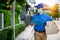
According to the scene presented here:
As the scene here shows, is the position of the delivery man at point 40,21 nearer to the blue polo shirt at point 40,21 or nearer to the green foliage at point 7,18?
the blue polo shirt at point 40,21

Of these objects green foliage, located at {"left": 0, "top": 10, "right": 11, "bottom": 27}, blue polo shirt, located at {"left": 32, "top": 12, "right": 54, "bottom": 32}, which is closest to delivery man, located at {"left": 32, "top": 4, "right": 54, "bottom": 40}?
blue polo shirt, located at {"left": 32, "top": 12, "right": 54, "bottom": 32}

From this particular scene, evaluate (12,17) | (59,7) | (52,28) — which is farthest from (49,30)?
(59,7)

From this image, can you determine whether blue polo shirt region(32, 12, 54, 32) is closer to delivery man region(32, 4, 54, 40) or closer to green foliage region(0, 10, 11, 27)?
delivery man region(32, 4, 54, 40)

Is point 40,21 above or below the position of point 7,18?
above

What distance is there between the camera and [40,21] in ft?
25.6

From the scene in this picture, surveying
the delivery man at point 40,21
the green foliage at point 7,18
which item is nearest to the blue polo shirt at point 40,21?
the delivery man at point 40,21

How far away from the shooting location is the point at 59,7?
46344mm

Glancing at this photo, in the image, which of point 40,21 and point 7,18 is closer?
point 40,21

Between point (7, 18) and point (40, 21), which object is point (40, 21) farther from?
point (7, 18)

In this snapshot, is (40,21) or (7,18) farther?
(7,18)

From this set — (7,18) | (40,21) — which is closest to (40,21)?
(40,21)

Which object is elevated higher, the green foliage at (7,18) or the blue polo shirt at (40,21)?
the blue polo shirt at (40,21)

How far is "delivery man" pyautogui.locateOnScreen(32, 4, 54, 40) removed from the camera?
7.83 meters

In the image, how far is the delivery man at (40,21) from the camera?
7.83 m
